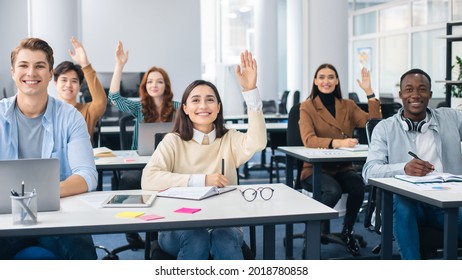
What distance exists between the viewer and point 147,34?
10445 millimetres

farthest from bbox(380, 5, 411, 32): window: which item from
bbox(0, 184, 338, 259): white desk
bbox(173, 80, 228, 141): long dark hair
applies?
bbox(0, 184, 338, 259): white desk

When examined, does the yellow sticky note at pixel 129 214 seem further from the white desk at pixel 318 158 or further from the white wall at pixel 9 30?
the white wall at pixel 9 30

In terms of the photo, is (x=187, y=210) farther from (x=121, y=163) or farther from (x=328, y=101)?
(x=328, y=101)

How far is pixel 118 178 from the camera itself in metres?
4.72

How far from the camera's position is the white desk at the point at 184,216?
2121 mm

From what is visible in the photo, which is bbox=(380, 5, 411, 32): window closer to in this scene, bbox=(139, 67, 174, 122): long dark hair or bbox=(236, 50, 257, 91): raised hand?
bbox=(139, 67, 174, 122): long dark hair

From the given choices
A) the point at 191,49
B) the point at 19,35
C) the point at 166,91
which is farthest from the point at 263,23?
the point at 166,91

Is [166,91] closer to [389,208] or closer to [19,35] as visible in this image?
[389,208]

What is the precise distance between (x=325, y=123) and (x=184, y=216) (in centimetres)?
267

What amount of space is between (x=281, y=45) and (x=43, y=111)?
49.6ft

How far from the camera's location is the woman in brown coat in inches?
171

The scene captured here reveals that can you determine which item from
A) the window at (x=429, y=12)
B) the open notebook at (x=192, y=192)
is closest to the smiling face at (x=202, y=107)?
the open notebook at (x=192, y=192)

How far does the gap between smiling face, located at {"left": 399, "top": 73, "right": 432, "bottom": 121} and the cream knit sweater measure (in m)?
0.99

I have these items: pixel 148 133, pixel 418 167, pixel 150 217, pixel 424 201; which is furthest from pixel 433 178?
pixel 148 133
